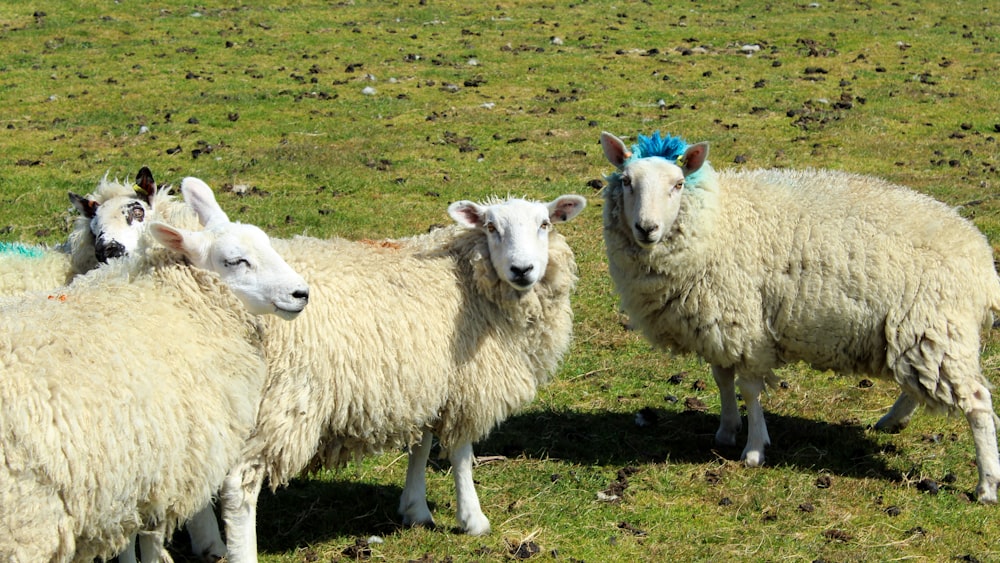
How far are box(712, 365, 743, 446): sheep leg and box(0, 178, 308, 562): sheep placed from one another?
322 centimetres

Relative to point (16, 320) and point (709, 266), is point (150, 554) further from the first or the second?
point (709, 266)

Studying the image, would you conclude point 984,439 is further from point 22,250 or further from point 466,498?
point 22,250

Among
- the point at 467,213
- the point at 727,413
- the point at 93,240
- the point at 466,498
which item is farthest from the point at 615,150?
the point at 93,240

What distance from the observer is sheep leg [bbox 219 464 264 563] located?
4855 mm

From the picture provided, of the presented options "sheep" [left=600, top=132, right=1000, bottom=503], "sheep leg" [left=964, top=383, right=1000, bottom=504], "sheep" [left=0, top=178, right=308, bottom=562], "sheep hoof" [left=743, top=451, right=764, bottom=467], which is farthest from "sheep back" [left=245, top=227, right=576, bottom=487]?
"sheep leg" [left=964, top=383, right=1000, bottom=504]

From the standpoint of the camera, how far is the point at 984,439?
6062mm

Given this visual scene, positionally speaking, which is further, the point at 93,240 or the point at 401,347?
the point at 93,240

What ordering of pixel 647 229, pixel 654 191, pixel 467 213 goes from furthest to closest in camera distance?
pixel 654 191 < pixel 647 229 < pixel 467 213

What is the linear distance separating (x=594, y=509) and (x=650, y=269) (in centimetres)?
155

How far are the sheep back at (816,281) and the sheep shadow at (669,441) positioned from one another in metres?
0.60

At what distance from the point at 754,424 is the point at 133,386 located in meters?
3.91

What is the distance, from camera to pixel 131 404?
411 centimetres

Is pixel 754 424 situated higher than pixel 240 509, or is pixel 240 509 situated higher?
pixel 240 509

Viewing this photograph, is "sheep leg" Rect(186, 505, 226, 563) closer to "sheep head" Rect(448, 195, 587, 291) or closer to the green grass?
the green grass
